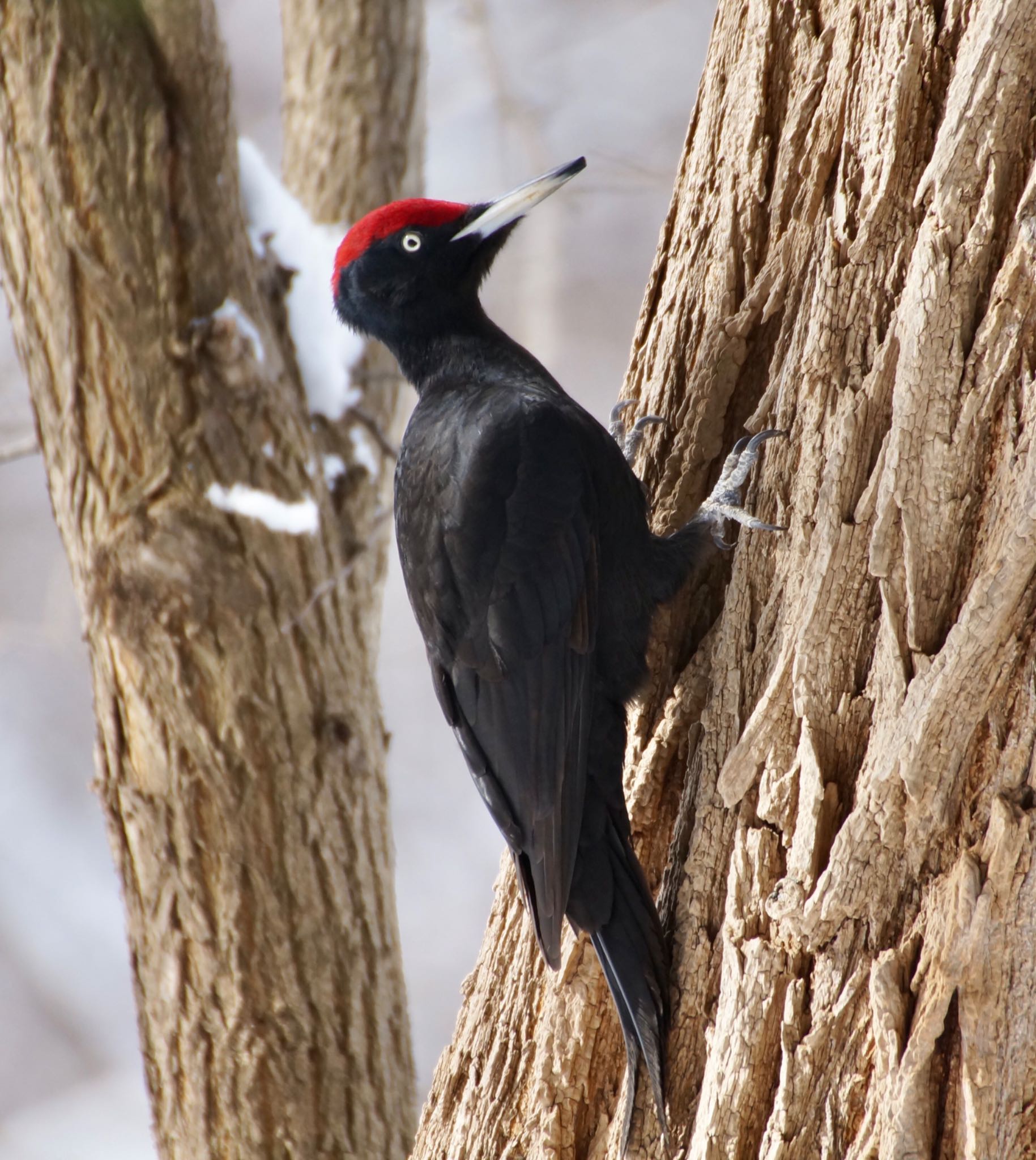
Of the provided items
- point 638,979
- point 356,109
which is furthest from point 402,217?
point 638,979

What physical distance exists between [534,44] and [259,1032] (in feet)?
15.0

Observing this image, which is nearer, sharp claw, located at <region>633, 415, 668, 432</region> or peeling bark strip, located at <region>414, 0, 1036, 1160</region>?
peeling bark strip, located at <region>414, 0, 1036, 1160</region>

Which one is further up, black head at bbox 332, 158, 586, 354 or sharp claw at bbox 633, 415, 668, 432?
black head at bbox 332, 158, 586, 354

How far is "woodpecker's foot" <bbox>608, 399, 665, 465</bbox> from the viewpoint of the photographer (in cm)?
211

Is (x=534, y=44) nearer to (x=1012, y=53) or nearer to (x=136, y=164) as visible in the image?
(x=136, y=164)

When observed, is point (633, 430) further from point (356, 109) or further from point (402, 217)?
point (356, 109)

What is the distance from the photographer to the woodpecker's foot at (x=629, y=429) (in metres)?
2.11

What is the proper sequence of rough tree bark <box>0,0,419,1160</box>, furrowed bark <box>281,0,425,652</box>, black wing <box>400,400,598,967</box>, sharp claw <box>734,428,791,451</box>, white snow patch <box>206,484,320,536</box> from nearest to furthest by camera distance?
sharp claw <box>734,428,791,451</box>, black wing <box>400,400,598,967</box>, rough tree bark <box>0,0,419,1160</box>, white snow patch <box>206,484,320,536</box>, furrowed bark <box>281,0,425,652</box>

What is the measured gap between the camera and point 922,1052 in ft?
4.47

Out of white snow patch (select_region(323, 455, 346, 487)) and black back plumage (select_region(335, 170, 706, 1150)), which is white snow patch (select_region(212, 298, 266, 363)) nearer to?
white snow patch (select_region(323, 455, 346, 487))

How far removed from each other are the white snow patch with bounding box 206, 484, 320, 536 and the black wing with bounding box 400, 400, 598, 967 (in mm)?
776

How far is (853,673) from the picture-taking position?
1528 mm

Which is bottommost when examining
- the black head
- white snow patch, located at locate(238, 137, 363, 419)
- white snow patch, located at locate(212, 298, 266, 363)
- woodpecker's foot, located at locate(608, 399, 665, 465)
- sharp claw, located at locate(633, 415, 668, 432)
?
sharp claw, located at locate(633, 415, 668, 432)

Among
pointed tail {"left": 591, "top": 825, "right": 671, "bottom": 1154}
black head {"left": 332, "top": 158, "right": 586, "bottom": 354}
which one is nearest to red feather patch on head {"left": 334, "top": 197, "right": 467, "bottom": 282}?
black head {"left": 332, "top": 158, "right": 586, "bottom": 354}
